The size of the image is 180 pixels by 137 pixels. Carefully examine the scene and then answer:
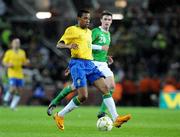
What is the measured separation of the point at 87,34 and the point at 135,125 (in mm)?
2886

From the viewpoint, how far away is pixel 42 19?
3484 cm

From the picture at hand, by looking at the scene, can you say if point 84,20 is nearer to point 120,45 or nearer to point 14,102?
point 14,102

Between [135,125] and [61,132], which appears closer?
[61,132]

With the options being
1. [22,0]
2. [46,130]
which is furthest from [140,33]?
[46,130]

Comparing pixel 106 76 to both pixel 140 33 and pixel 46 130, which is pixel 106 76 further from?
pixel 140 33

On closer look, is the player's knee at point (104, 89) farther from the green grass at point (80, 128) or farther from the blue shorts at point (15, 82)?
the blue shorts at point (15, 82)

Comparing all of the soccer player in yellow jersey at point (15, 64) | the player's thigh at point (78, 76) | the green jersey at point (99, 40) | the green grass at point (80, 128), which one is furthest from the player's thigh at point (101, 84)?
the soccer player in yellow jersey at point (15, 64)

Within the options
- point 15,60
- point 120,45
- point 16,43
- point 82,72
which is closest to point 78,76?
point 82,72

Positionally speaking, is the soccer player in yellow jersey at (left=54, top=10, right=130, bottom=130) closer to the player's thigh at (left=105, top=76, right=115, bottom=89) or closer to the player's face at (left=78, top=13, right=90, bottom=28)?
the player's face at (left=78, top=13, right=90, bottom=28)

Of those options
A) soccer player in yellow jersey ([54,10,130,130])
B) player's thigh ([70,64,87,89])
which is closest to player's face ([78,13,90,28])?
soccer player in yellow jersey ([54,10,130,130])

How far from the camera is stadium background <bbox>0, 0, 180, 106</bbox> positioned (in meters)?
32.1

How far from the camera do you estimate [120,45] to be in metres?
33.5

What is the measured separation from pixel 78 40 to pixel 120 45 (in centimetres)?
1775

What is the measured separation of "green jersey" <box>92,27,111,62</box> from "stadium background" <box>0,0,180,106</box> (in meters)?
13.9
